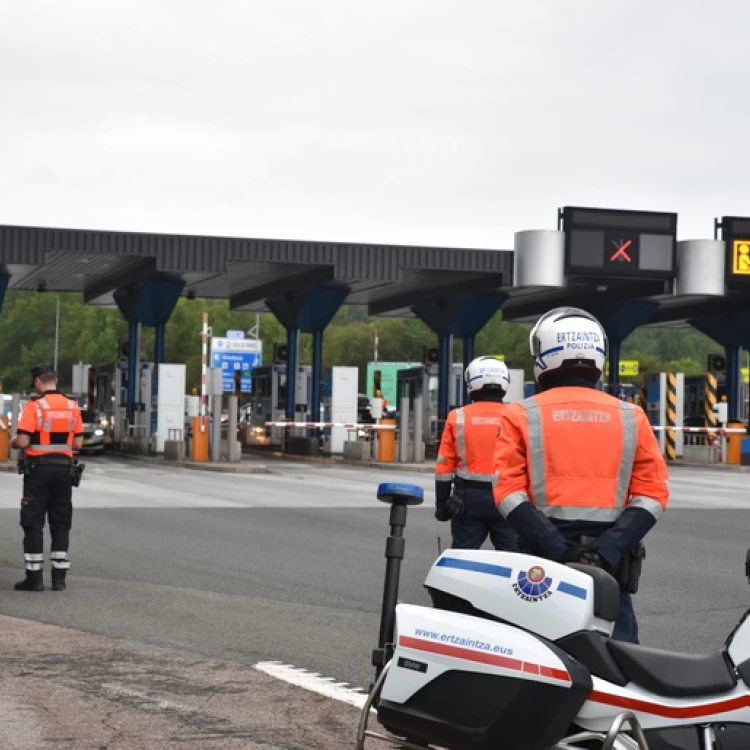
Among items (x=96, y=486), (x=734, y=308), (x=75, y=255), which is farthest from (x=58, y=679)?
(x=734, y=308)

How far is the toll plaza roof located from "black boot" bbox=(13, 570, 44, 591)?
22.3 meters

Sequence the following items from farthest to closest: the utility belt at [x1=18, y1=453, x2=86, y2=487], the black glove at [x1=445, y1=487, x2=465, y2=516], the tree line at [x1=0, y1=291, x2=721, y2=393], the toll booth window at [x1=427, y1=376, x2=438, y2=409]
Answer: the tree line at [x1=0, y1=291, x2=721, y2=393] → the toll booth window at [x1=427, y1=376, x2=438, y2=409] → the utility belt at [x1=18, y1=453, x2=86, y2=487] → the black glove at [x1=445, y1=487, x2=465, y2=516]

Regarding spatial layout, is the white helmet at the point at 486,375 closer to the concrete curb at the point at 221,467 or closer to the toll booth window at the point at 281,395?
the concrete curb at the point at 221,467

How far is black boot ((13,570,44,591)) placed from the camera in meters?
11.9

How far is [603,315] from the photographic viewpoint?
4241 cm

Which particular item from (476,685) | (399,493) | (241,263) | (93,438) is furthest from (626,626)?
(93,438)

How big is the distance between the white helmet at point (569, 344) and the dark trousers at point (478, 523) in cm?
390

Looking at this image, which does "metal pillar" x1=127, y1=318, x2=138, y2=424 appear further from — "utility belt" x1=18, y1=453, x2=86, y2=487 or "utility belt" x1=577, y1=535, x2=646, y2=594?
"utility belt" x1=577, y1=535, x2=646, y2=594

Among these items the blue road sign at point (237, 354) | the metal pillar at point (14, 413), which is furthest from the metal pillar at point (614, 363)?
the blue road sign at point (237, 354)

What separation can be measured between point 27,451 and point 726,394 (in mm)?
36823

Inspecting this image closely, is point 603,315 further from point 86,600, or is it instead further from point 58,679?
point 58,679

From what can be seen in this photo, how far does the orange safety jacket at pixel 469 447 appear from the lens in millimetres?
9578

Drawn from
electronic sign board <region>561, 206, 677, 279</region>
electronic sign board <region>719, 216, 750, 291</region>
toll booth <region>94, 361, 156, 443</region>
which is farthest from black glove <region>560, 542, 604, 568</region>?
toll booth <region>94, 361, 156, 443</region>

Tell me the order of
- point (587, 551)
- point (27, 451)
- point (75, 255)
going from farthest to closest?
point (75, 255) → point (27, 451) → point (587, 551)
